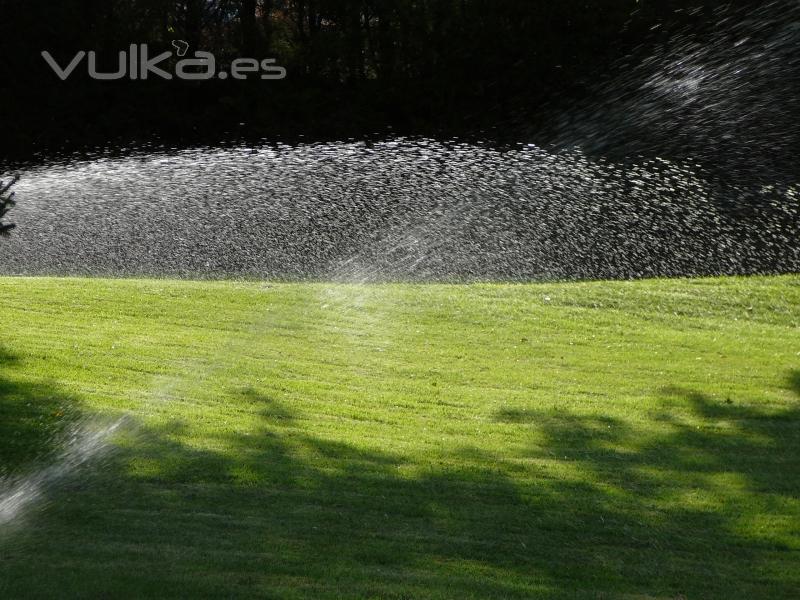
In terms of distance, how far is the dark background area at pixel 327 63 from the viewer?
21859mm

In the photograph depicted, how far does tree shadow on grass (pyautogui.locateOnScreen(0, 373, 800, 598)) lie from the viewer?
4805 mm

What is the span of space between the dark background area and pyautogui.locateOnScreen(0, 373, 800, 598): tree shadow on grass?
14895 millimetres

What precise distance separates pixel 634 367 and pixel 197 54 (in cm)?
1789

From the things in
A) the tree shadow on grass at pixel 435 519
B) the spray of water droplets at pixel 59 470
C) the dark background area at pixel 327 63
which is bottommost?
the tree shadow on grass at pixel 435 519

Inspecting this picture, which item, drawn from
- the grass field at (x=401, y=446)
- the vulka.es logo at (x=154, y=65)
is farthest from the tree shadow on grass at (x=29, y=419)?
the vulka.es logo at (x=154, y=65)

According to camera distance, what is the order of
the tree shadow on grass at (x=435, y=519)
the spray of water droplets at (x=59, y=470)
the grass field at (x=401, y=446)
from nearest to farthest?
the tree shadow on grass at (x=435, y=519) → the grass field at (x=401, y=446) → the spray of water droplets at (x=59, y=470)

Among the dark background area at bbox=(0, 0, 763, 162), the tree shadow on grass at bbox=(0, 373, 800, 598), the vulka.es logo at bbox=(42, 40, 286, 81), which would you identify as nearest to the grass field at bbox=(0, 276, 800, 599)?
the tree shadow on grass at bbox=(0, 373, 800, 598)

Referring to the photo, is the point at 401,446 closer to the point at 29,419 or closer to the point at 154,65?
the point at 29,419

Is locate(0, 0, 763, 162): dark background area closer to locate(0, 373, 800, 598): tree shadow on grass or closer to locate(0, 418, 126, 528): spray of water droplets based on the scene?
locate(0, 373, 800, 598): tree shadow on grass

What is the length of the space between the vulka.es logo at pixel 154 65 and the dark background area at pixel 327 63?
165mm

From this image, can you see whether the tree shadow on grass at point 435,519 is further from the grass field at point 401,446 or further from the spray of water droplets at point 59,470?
the spray of water droplets at point 59,470

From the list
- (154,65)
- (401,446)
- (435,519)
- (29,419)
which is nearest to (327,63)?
(154,65)

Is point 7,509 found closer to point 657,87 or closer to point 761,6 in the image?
point 657,87

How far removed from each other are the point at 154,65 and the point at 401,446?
778 inches
